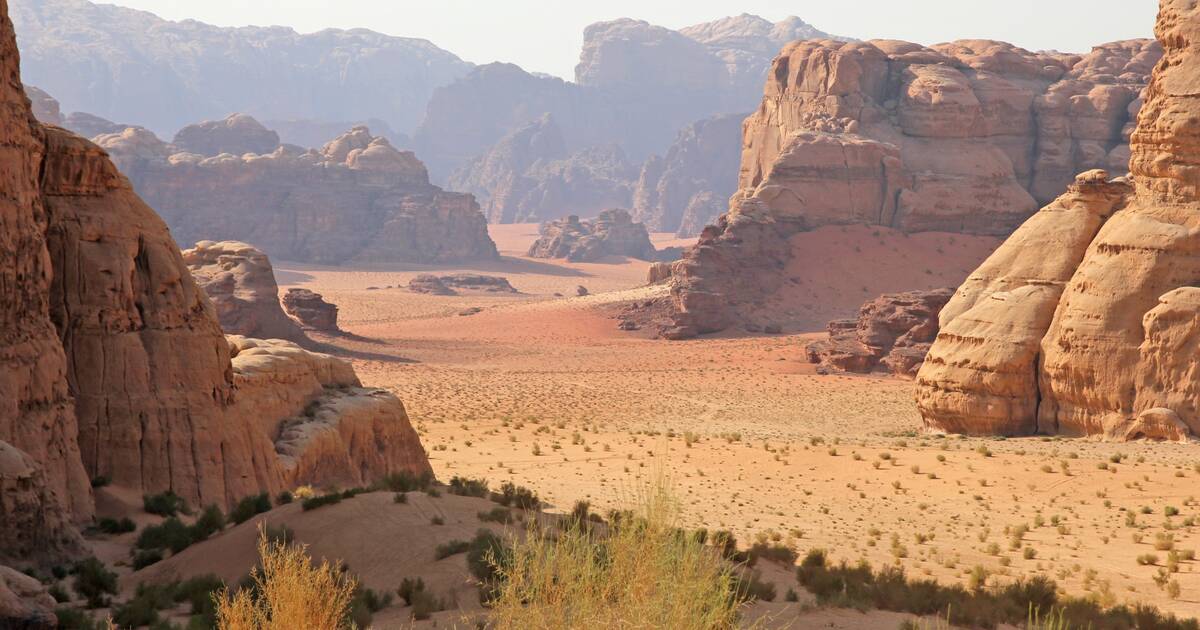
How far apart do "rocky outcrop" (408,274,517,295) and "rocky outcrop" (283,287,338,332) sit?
29.0 metres

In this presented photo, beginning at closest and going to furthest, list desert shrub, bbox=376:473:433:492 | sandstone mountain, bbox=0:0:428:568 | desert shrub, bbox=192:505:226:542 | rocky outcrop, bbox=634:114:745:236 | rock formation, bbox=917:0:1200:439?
sandstone mountain, bbox=0:0:428:568 < desert shrub, bbox=192:505:226:542 < desert shrub, bbox=376:473:433:492 < rock formation, bbox=917:0:1200:439 < rocky outcrop, bbox=634:114:745:236

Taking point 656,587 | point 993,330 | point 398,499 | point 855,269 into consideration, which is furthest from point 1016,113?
point 656,587

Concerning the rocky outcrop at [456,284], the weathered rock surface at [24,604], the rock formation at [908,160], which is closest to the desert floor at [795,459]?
the weathered rock surface at [24,604]

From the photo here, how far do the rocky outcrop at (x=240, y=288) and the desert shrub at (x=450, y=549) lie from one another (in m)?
33.4

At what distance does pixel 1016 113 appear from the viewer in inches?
2377

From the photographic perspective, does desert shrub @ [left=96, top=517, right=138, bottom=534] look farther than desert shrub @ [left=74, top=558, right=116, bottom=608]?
Yes

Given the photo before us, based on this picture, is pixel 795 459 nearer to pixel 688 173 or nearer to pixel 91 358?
pixel 91 358

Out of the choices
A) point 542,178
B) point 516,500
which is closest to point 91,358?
point 516,500

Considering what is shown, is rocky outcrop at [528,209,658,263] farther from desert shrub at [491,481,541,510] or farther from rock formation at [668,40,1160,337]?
desert shrub at [491,481,541,510]

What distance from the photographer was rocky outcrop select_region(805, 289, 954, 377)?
43312 millimetres

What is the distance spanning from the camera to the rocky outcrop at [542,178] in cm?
17475

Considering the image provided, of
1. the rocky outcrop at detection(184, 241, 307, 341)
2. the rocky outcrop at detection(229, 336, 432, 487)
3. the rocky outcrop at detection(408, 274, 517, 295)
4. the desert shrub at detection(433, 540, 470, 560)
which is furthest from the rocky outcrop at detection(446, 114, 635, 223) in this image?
the desert shrub at detection(433, 540, 470, 560)

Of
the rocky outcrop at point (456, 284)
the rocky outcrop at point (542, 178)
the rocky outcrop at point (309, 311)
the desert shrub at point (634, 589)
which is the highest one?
the rocky outcrop at point (542, 178)

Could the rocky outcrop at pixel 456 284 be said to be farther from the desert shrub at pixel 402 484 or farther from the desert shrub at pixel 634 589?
the desert shrub at pixel 634 589
